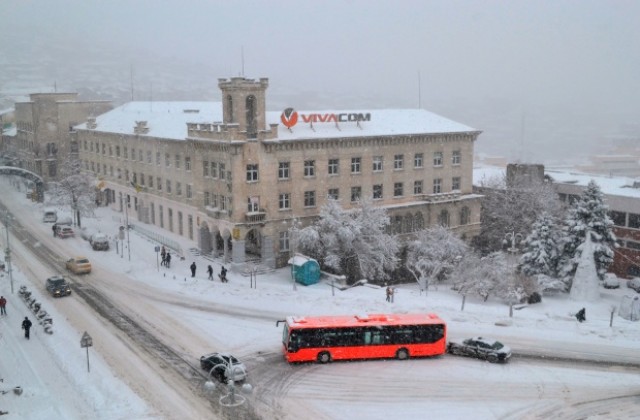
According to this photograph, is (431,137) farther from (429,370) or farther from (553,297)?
(429,370)

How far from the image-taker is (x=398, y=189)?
67.6 metres

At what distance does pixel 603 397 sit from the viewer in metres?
32.7

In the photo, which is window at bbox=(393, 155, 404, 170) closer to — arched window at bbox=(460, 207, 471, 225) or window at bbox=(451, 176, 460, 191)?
window at bbox=(451, 176, 460, 191)

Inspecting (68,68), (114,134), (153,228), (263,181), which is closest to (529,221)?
(263,181)

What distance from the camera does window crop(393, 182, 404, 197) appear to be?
67162 mm

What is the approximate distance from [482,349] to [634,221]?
3689 centimetres

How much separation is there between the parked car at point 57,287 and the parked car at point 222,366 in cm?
1822

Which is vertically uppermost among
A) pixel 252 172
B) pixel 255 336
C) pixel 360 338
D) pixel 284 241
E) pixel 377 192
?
pixel 252 172

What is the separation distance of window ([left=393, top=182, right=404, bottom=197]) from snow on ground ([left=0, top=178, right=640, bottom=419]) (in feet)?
35.5

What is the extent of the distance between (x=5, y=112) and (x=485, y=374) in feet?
387


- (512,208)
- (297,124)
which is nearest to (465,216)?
(512,208)

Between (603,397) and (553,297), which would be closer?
(603,397)

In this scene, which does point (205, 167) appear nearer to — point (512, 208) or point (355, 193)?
point (355, 193)

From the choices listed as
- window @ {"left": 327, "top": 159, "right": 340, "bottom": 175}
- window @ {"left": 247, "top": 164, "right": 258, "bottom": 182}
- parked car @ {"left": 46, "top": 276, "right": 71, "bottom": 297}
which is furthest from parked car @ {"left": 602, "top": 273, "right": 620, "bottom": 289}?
parked car @ {"left": 46, "top": 276, "right": 71, "bottom": 297}
